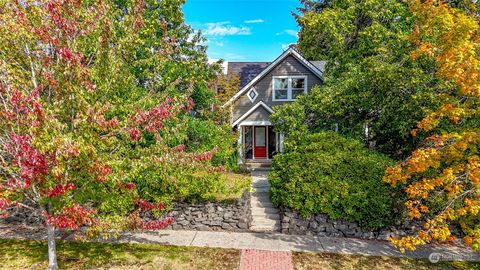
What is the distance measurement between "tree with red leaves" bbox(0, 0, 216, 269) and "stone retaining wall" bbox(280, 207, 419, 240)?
187 inches

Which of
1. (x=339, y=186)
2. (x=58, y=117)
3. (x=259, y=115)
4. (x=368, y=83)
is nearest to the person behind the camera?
(x=58, y=117)

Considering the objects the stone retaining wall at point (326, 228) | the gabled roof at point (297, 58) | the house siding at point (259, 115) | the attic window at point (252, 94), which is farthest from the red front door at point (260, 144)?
the stone retaining wall at point (326, 228)

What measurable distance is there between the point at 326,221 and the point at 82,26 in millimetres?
8601

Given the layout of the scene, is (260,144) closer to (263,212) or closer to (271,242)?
(263,212)

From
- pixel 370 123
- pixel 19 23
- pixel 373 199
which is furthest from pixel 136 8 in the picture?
pixel 370 123

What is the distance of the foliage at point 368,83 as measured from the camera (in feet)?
30.8

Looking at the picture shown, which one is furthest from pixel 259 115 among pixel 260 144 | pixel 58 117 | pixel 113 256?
A: pixel 58 117

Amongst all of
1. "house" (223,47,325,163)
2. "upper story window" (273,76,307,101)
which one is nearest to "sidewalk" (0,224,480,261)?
"house" (223,47,325,163)

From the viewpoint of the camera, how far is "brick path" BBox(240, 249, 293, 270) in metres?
7.04

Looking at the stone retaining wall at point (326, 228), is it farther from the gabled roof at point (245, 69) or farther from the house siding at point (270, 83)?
the gabled roof at point (245, 69)

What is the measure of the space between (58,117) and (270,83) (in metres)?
14.8

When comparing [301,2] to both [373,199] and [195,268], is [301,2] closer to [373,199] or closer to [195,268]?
[373,199]

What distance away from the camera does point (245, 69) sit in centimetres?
2395

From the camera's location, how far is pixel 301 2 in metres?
32.9
